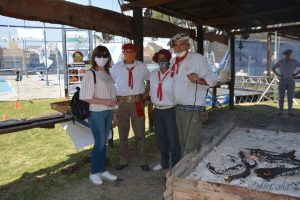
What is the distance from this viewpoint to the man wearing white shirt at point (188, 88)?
390 cm

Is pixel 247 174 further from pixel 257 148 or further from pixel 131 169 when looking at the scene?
pixel 131 169

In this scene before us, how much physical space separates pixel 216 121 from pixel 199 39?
232 cm

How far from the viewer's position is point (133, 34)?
18.7 ft

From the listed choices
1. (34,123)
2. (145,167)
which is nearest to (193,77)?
(145,167)

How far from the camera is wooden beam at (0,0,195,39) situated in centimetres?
372

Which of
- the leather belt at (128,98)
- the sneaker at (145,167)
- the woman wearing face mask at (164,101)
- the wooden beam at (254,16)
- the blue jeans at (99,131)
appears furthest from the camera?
the wooden beam at (254,16)

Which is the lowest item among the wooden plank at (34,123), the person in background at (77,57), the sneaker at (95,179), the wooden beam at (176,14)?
the sneaker at (95,179)

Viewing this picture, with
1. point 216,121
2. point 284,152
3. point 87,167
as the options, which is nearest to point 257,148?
point 284,152

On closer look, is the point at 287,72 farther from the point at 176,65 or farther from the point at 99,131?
the point at 99,131

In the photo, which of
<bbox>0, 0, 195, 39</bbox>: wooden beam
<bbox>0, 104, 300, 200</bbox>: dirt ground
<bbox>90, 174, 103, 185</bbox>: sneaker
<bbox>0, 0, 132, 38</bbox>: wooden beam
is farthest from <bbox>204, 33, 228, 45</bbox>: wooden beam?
<bbox>90, 174, 103, 185</bbox>: sneaker

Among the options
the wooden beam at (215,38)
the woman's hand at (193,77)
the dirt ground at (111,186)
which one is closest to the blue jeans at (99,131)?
the dirt ground at (111,186)

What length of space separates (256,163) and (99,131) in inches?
79.8

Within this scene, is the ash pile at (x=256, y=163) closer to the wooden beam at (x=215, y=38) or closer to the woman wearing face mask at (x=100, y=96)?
the woman wearing face mask at (x=100, y=96)

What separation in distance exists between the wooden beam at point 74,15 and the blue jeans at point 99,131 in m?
1.29
